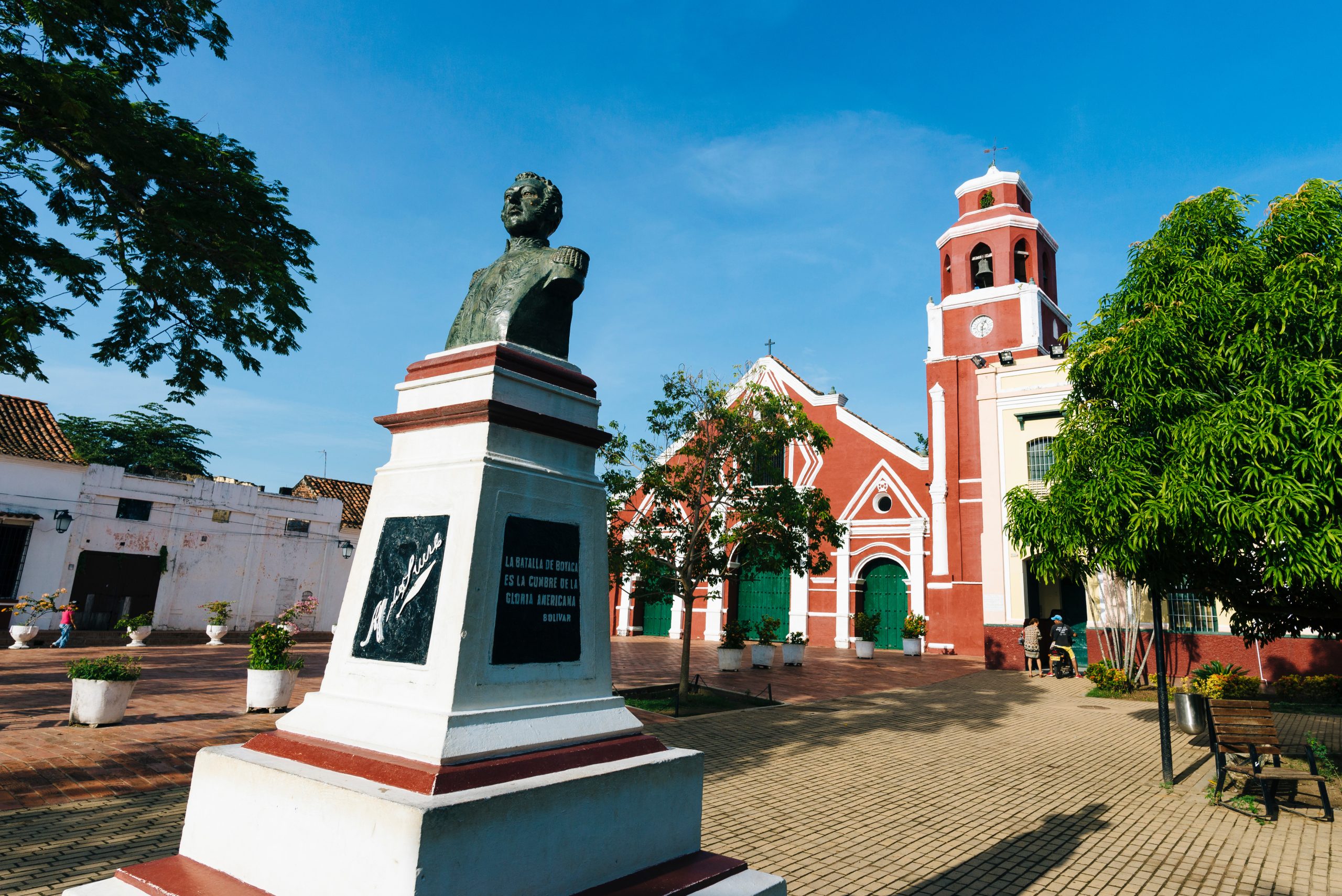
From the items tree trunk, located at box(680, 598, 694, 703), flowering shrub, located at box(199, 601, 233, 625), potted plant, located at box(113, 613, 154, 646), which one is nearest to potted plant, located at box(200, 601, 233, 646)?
flowering shrub, located at box(199, 601, 233, 625)

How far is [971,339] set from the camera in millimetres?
23828

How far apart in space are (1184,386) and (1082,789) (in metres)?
4.18

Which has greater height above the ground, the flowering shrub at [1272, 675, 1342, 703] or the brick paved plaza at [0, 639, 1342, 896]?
the flowering shrub at [1272, 675, 1342, 703]

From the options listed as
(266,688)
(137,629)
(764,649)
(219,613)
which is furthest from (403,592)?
(219,613)

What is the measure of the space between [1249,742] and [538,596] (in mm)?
7636

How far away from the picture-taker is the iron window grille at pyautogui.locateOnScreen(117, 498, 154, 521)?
21250mm

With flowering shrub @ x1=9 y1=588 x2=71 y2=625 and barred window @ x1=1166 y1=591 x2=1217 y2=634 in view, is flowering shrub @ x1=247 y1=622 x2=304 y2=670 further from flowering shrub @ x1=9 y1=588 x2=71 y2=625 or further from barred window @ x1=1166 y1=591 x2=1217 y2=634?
barred window @ x1=1166 y1=591 x2=1217 y2=634

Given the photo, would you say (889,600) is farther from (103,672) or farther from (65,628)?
(65,628)

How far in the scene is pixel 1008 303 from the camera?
76.8ft

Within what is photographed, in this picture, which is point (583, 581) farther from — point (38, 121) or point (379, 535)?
point (38, 121)

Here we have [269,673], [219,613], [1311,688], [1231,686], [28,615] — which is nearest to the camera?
[269,673]

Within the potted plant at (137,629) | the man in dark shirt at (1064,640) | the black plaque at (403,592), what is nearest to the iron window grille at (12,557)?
the potted plant at (137,629)

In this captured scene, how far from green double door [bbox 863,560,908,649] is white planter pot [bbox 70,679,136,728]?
2099 centimetres

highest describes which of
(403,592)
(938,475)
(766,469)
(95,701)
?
(938,475)
